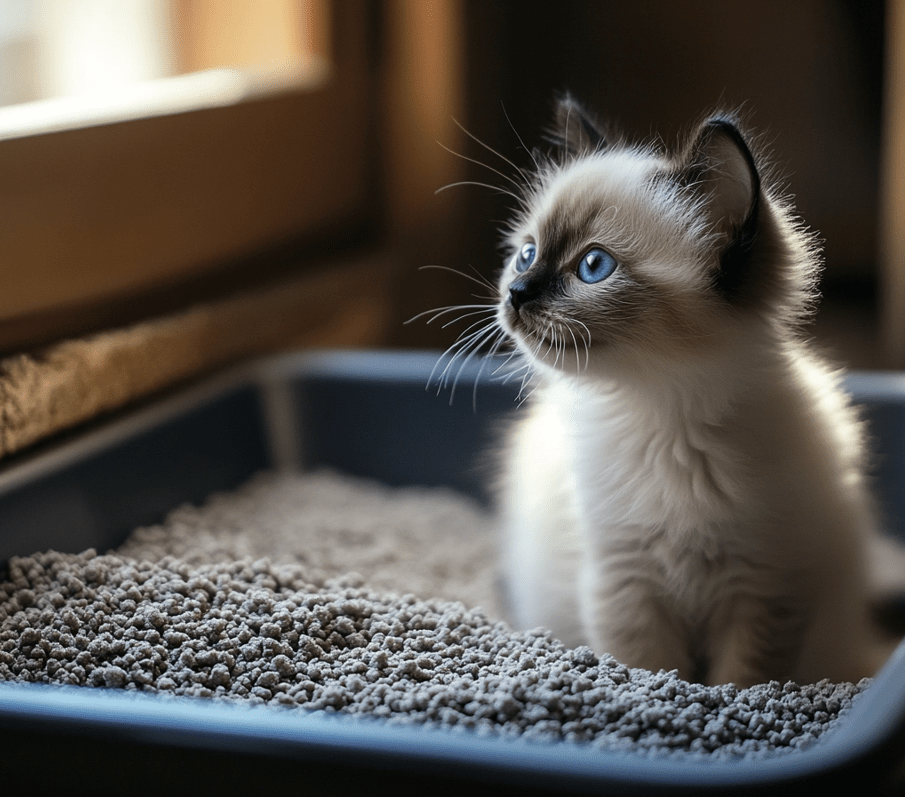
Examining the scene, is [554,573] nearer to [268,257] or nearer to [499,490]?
[499,490]

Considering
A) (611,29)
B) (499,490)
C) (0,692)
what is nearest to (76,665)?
(0,692)

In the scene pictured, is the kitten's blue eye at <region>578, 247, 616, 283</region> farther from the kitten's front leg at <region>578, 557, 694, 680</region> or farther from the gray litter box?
the gray litter box

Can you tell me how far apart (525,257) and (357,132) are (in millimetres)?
1159

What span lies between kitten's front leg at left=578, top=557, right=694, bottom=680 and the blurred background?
0.68 meters

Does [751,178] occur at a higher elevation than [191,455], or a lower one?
higher

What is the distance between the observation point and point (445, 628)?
3.28ft

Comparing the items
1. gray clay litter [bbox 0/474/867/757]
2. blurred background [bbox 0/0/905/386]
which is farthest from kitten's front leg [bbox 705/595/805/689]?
blurred background [bbox 0/0/905/386]

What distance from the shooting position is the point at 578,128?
1.23m

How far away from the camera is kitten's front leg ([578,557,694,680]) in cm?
108

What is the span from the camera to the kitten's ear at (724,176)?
0.91 metres

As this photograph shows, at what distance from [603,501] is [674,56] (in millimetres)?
1624

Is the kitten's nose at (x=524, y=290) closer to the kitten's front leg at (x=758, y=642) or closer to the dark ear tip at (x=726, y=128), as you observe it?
the dark ear tip at (x=726, y=128)

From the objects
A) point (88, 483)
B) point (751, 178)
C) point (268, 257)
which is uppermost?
point (751, 178)

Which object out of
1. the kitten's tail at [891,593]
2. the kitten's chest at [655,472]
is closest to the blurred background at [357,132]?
the kitten's chest at [655,472]
